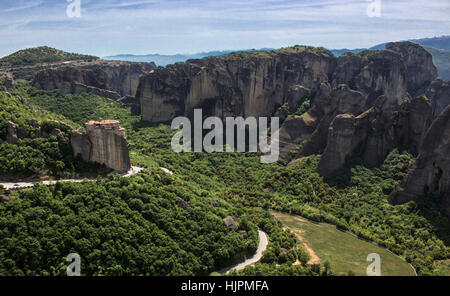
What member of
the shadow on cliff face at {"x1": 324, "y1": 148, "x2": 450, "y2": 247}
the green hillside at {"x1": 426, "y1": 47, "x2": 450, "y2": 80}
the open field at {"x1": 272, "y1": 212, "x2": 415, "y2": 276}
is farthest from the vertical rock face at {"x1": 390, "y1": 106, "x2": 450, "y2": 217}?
the green hillside at {"x1": 426, "y1": 47, "x2": 450, "y2": 80}

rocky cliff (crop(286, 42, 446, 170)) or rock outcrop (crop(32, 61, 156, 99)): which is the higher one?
rock outcrop (crop(32, 61, 156, 99))

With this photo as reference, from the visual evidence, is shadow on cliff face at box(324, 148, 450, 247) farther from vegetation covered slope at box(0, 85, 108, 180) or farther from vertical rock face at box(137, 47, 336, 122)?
vegetation covered slope at box(0, 85, 108, 180)

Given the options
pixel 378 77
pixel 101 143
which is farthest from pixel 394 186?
pixel 378 77

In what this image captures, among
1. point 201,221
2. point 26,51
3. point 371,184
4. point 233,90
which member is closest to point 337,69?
point 233,90

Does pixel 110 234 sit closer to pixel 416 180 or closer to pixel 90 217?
pixel 90 217
